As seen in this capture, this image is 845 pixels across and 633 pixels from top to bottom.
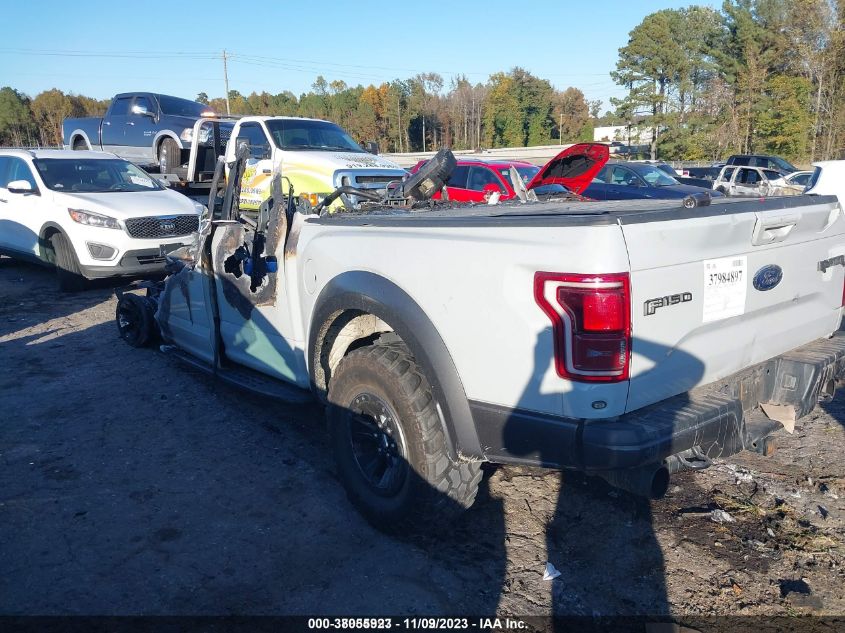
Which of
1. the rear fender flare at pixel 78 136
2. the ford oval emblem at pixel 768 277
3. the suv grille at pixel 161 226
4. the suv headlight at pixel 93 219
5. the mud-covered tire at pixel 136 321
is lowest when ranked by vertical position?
the mud-covered tire at pixel 136 321

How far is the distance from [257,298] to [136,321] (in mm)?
2959

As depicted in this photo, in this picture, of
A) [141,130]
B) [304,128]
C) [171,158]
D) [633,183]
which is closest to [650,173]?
[633,183]

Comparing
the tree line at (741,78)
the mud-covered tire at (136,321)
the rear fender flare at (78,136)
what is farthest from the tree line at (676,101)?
the mud-covered tire at (136,321)

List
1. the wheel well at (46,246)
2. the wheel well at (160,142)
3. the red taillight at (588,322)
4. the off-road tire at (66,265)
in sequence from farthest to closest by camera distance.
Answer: the wheel well at (160,142), the wheel well at (46,246), the off-road tire at (66,265), the red taillight at (588,322)

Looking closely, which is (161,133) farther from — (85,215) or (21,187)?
(85,215)

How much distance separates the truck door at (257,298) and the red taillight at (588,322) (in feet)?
6.27

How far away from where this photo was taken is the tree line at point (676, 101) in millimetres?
40156

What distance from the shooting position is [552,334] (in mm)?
2434

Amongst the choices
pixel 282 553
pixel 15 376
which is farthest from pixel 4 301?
pixel 282 553

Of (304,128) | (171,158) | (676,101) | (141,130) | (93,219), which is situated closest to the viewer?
(93,219)

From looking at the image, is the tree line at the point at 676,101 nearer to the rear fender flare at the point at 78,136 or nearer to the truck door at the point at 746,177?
the rear fender flare at the point at 78,136

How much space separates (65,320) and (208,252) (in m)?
4.31

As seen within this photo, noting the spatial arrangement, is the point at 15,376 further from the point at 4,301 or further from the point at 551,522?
the point at 551,522

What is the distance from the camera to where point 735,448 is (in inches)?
113
